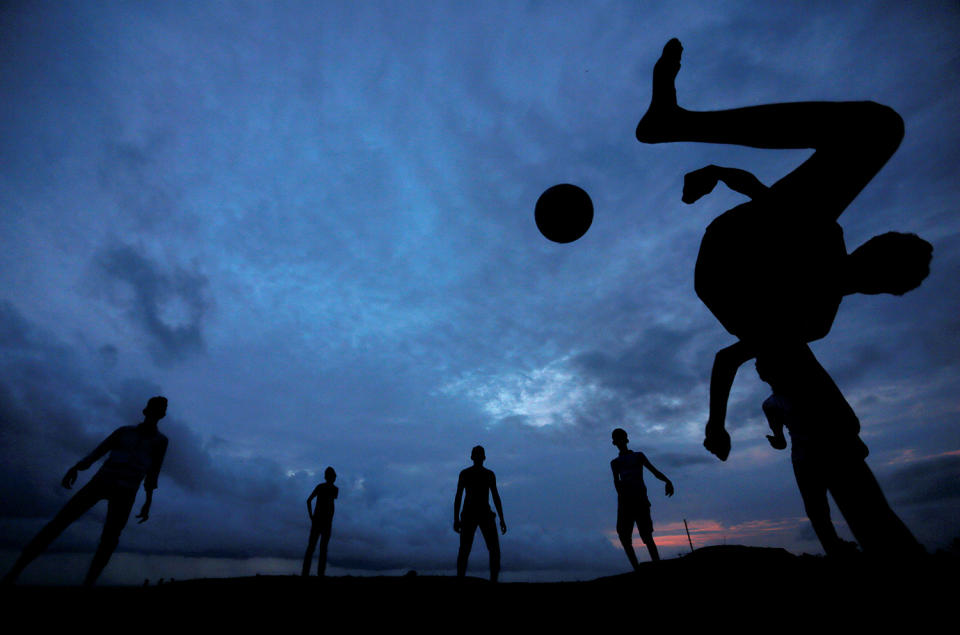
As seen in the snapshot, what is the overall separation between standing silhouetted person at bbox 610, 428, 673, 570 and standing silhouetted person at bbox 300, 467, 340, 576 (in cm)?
775

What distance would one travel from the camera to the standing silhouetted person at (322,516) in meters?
11.0

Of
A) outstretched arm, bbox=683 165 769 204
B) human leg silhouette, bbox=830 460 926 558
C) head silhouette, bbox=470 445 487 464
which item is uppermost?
head silhouette, bbox=470 445 487 464

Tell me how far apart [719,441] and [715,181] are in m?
1.29

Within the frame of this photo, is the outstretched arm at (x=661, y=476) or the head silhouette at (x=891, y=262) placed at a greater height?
the outstretched arm at (x=661, y=476)

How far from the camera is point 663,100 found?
1.63m

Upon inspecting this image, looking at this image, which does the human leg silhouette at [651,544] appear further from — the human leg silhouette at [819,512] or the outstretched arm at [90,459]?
the outstretched arm at [90,459]

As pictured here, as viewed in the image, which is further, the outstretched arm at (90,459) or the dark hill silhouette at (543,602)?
the outstretched arm at (90,459)

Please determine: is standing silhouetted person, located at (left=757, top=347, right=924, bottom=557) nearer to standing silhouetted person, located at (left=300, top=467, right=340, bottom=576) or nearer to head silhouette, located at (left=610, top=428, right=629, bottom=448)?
head silhouette, located at (left=610, top=428, right=629, bottom=448)

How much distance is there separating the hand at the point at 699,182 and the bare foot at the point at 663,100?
1.23ft

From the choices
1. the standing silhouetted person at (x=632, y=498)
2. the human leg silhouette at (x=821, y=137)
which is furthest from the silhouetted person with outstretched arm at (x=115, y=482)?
the standing silhouetted person at (x=632, y=498)

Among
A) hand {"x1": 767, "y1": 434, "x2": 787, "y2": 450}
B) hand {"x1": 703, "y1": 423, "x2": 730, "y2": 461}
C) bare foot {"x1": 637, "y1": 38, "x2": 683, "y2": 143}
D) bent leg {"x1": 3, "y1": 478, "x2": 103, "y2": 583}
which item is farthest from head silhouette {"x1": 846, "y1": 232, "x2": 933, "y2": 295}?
bent leg {"x1": 3, "y1": 478, "x2": 103, "y2": 583}

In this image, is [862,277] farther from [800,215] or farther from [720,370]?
[720,370]

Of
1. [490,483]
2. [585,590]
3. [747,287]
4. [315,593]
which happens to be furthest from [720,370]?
[490,483]

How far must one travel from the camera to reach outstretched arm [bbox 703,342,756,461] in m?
1.79
